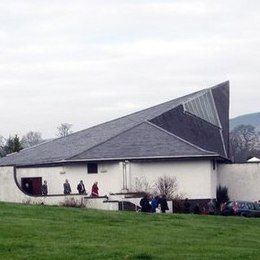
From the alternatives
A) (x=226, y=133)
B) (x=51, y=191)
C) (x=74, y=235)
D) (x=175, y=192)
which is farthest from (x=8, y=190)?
(x=74, y=235)

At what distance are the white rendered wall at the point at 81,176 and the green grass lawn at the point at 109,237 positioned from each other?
83.2ft

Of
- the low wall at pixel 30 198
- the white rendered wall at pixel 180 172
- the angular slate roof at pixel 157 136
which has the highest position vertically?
the angular slate roof at pixel 157 136

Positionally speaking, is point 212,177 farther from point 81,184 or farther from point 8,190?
point 8,190

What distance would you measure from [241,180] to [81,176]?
12.1 m

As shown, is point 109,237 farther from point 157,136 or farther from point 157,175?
point 157,136

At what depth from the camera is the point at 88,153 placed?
5716cm

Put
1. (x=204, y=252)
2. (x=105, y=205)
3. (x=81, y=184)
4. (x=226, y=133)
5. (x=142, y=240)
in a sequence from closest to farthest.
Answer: (x=204, y=252) < (x=142, y=240) < (x=105, y=205) < (x=81, y=184) < (x=226, y=133)

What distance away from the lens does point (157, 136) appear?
58688mm

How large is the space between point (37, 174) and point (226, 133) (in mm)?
19501

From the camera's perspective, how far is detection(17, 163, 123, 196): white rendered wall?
56.6 m

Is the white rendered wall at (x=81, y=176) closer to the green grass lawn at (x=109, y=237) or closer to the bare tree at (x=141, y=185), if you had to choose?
the bare tree at (x=141, y=185)

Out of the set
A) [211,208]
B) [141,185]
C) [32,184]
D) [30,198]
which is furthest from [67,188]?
[211,208]

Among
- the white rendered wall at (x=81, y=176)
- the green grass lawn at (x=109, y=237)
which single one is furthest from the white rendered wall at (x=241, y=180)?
the green grass lawn at (x=109, y=237)

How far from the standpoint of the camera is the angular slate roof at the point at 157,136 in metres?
56.6
